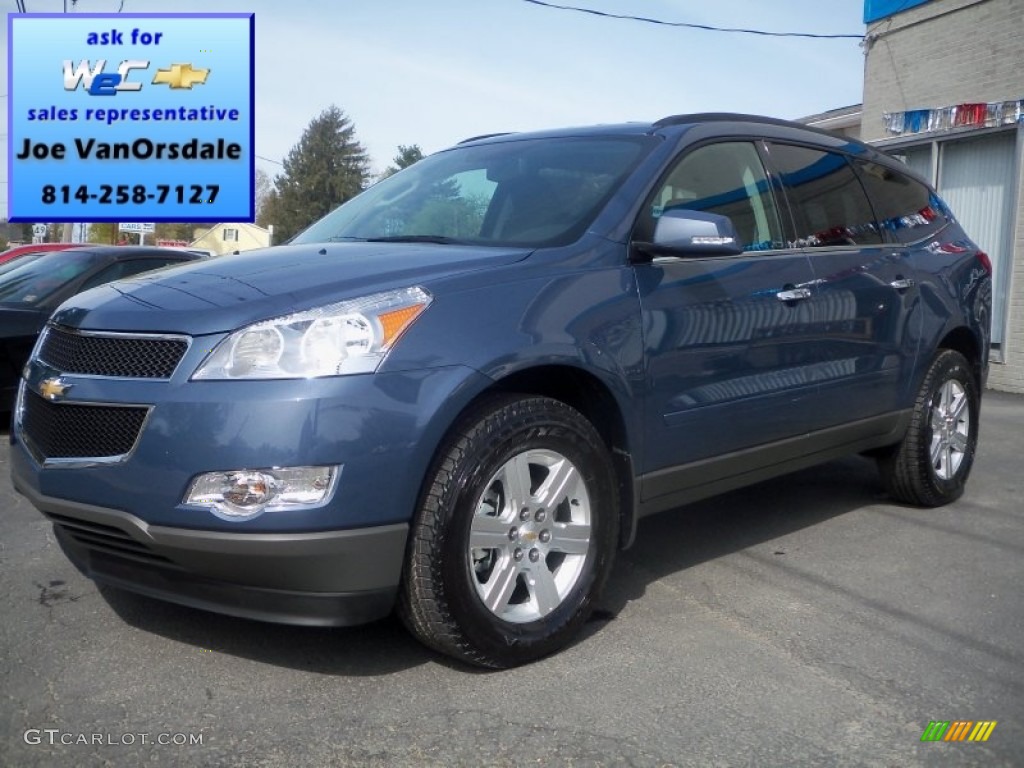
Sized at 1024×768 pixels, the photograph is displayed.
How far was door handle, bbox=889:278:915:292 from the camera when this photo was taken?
16.6ft

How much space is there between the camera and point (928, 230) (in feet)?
18.4

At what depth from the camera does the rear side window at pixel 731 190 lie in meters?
4.12

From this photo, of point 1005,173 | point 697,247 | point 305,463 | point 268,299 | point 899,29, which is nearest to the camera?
point 305,463

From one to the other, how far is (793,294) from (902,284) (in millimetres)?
1068

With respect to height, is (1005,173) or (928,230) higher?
(1005,173)

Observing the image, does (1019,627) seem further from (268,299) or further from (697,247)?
(268,299)

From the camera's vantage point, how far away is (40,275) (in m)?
7.85

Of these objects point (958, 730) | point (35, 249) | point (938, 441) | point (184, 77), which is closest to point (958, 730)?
point (958, 730)

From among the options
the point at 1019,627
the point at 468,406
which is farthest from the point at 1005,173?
the point at 468,406

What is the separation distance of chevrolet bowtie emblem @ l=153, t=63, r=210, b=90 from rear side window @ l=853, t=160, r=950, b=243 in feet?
39.6

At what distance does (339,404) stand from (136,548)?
31.9 inches

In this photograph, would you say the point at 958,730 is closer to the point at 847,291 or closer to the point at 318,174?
the point at 847,291

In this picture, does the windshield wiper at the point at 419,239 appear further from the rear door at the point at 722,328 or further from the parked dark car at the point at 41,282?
the parked dark car at the point at 41,282

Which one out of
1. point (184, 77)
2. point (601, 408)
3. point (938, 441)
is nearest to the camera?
point (601, 408)
